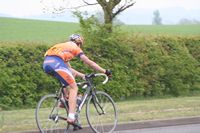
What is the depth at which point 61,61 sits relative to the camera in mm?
9359

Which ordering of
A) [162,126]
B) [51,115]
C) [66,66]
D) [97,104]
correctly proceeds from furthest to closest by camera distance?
1. [162,126]
2. [97,104]
3. [51,115]
4. [66,66]

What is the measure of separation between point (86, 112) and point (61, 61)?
104 cm

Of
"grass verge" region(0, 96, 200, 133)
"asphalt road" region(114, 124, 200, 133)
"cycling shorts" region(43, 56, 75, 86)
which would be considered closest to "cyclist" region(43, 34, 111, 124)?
"cycling shorts" region(43, 56, 75, 86)

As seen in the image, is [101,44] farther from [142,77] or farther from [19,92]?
[19,92]

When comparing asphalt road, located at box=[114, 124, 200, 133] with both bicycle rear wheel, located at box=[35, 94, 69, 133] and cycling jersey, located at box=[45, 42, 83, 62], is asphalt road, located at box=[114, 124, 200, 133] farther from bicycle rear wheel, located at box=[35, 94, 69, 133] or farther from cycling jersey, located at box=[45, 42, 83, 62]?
cycling jersey, located at box=[45, 42, 83, 62]

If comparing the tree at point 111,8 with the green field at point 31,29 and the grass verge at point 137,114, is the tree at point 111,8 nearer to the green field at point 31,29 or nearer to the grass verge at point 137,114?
the grass verge at point 137,114

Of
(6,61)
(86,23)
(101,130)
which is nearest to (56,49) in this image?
(101,130)

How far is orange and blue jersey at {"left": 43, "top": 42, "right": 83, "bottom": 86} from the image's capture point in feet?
30.6

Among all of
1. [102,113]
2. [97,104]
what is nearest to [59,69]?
[97,104]

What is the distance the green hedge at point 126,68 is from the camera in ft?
50.3

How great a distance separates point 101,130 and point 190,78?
9054 millimetres

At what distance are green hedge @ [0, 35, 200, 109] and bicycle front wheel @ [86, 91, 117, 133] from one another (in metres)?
5.58

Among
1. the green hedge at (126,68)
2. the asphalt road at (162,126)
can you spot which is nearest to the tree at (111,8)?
the green hedge at (126,68)

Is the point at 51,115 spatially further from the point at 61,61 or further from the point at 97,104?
the point at 61,61
